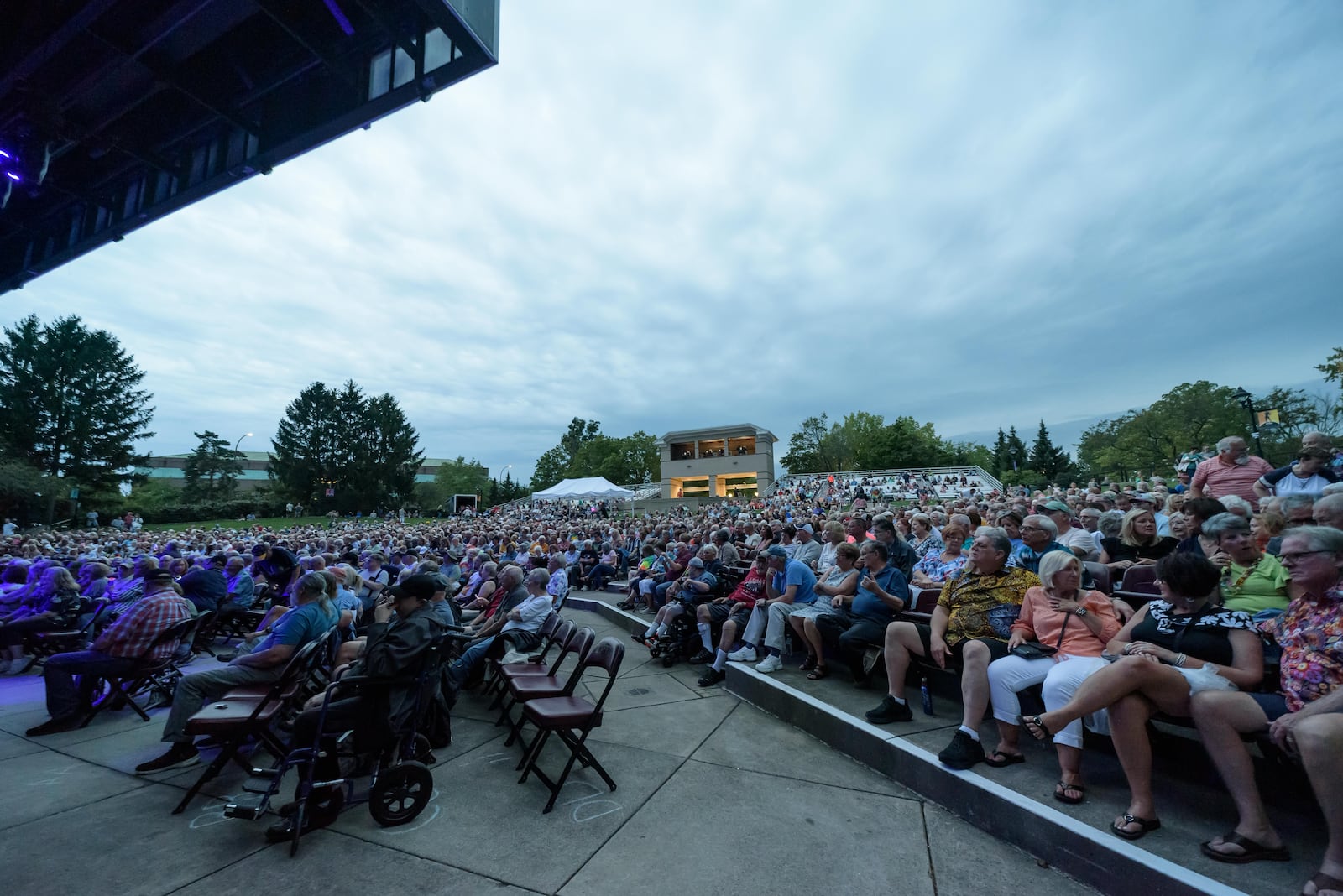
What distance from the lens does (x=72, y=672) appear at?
467 centimetres

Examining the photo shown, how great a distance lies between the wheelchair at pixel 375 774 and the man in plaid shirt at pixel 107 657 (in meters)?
2.35

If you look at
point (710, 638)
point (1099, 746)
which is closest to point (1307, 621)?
point (1099, 746)

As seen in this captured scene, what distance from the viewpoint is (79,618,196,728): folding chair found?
4.82 metres

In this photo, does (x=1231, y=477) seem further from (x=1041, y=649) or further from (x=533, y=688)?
(x=533, y=688)

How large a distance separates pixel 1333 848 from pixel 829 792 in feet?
6.99

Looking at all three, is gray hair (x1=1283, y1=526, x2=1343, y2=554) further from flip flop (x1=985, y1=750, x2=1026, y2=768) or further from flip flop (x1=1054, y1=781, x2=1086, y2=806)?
flip flop (x1=985, y1=750, x2=1026, y2=768)

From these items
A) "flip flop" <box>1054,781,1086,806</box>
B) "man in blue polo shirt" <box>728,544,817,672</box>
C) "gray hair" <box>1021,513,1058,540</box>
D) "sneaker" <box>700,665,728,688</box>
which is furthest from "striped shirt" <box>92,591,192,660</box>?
"gray hair" <box>1021,513,1058,540</box>

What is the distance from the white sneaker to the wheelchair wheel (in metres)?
3.19

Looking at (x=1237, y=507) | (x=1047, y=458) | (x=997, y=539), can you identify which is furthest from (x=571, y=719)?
(x=1047, y=458)

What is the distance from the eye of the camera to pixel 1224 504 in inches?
170

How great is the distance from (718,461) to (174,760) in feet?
170

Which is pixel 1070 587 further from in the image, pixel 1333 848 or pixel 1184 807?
pixel 1333 848

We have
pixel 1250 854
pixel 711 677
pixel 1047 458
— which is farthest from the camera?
pixel 1047 458

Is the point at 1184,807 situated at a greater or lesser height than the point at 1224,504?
lesser
